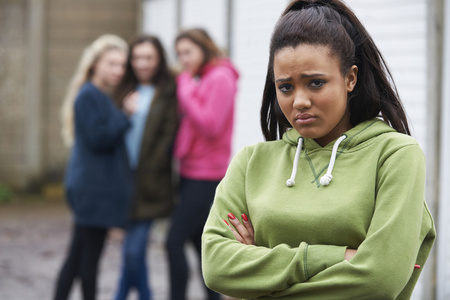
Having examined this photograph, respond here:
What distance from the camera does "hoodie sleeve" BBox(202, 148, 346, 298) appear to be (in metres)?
2.12

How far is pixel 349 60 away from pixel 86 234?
3.20 meters

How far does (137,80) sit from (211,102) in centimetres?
66

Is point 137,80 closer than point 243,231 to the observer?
No

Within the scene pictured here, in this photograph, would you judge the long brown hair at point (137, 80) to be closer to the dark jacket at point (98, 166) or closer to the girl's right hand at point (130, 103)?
the girl's right hand at point (130, 103)

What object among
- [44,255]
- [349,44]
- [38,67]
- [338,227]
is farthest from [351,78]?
[38,67]

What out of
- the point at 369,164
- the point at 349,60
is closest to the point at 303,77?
the point at 349,60

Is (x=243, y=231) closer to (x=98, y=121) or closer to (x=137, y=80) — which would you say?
(x=98, y=121)

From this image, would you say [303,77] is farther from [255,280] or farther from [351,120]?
[255,280]

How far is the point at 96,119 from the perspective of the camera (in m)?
4.96

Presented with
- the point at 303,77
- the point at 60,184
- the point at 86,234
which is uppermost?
the point at 303,77

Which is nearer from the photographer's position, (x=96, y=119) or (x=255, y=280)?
(x=255, y=280)

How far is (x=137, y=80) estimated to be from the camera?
5379 mm

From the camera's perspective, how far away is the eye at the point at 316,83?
7.11 feet

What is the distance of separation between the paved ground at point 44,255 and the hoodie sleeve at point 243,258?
148 inches
